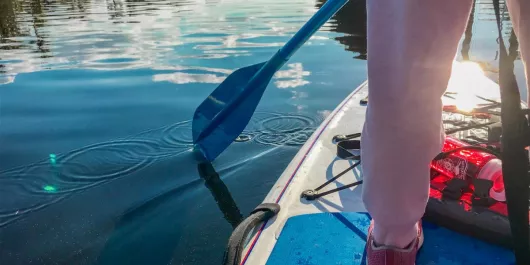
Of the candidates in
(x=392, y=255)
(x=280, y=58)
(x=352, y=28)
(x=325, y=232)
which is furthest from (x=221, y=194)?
(x=352, y=28)

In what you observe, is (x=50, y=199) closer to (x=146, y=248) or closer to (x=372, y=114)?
(x=146, y=248)

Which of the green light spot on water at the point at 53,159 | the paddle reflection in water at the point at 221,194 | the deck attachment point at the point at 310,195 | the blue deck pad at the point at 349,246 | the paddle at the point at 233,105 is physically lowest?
the paddle reflection in water at the point at 221,194

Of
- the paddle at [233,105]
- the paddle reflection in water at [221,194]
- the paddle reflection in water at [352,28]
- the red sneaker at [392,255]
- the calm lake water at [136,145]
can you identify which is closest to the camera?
the red sneaker at [392,255]

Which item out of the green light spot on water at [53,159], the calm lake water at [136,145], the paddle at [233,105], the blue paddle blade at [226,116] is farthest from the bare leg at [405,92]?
the green light spot on water at [53,159]

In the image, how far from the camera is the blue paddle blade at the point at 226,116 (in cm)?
335

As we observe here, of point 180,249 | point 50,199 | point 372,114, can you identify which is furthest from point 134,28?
point 372,114

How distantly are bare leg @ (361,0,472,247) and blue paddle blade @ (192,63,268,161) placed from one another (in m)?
2.38

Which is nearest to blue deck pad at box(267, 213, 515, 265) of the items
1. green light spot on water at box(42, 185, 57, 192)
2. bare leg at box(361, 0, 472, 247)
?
bare leg at box(361, 0, 472, 247)

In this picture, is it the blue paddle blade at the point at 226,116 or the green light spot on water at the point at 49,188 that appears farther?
the blue paddle blade at the point at 226,116

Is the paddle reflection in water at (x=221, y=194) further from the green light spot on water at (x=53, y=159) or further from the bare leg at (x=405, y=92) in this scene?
the bare leg at (x=405, y=92)

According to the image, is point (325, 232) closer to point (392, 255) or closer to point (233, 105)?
point (392, 255)

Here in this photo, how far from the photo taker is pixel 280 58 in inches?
126

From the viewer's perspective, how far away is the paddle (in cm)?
320

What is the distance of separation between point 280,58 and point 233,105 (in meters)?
0.53
